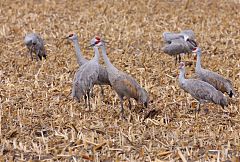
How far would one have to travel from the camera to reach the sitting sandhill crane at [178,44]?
1105 centimetres

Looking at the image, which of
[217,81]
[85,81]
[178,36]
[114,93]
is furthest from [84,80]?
[178,36]

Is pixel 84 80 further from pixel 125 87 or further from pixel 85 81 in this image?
pixel 125 87

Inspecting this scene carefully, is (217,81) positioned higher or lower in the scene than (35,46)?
lower

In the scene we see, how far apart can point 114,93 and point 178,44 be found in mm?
2711

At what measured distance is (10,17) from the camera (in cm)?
1495

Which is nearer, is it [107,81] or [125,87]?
[125,87]

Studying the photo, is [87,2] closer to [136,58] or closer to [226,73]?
[136,58]

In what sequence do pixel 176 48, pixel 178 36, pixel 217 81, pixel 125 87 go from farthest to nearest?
pixel 178 36, pixel 176 48, pixel 217 81, pixel 125 87

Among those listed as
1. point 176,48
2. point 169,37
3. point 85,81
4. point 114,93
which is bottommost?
point 114,93

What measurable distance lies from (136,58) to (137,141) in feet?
15.9

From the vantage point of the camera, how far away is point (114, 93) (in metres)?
A: 8.71

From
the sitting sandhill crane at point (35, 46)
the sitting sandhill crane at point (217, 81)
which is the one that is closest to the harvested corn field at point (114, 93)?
the sitting sandhill crane at point (217, 81)

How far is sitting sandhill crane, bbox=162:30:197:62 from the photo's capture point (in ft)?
36.2

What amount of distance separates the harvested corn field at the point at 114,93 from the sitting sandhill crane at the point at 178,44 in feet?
0.64
